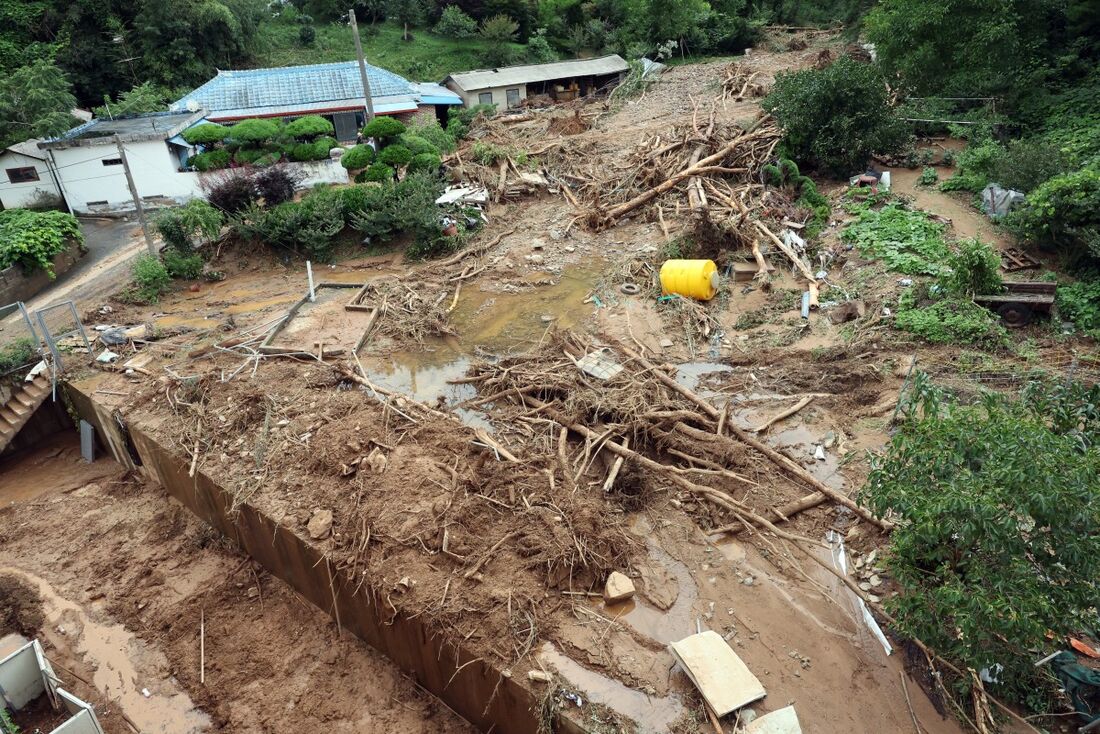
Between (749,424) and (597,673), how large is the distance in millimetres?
4831

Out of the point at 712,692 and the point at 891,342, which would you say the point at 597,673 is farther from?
the point at 891,342

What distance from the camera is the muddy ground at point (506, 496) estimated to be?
714cm

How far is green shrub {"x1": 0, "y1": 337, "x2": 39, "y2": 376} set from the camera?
13.2 m

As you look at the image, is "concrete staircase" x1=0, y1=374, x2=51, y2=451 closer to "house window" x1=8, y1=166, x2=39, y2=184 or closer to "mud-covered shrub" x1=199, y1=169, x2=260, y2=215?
"mud-covered shrub" x1=199, y1=169, x2=260, y2=215

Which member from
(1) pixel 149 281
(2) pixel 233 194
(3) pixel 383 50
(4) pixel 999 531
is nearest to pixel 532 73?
(3) pixel 383 50

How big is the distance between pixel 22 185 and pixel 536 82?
23.4 meters

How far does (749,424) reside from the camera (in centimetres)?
1012

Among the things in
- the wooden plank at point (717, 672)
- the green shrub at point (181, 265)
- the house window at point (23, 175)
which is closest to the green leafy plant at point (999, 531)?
the wooden plank at point (717, 672)

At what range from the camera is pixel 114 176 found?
23719 mm

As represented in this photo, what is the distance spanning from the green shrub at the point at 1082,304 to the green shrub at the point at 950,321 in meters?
1.32

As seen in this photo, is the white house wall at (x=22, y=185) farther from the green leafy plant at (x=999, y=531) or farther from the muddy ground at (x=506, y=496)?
the green leafy plant at (x=999, y=531)

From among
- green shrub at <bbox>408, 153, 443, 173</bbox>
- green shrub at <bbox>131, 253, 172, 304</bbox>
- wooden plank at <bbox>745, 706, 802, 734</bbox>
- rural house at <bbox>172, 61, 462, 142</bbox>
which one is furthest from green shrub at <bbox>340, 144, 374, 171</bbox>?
wooden plank at <bbox>745, 706, 802, 734</bbox>

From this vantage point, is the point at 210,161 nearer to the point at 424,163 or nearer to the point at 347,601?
the point at 424,163

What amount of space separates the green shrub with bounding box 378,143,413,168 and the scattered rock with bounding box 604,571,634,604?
56.6 feet
